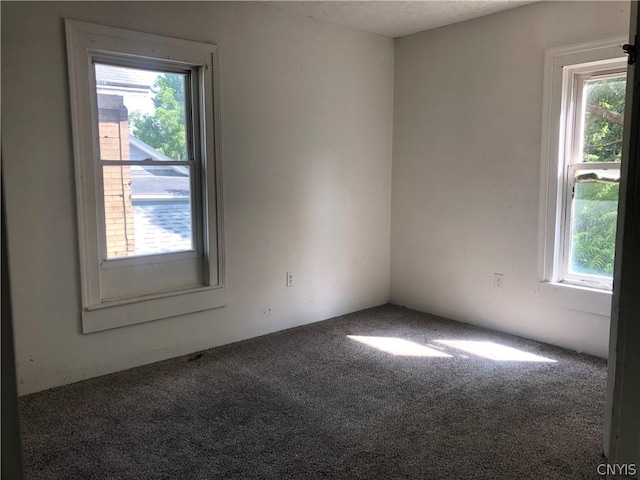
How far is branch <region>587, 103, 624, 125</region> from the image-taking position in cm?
315

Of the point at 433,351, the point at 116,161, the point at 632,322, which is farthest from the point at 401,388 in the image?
the point at 632,322

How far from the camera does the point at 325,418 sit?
250 centimetres

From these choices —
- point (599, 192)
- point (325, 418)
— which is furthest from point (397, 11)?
point (325, 418)

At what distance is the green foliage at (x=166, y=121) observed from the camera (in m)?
3.12

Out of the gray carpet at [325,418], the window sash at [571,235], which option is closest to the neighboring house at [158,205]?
the gray carpet at [325,418]

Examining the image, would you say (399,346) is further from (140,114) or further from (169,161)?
(140,114)

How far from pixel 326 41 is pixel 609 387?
145 inches

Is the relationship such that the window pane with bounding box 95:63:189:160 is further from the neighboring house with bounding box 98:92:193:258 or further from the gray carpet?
the gray carpet

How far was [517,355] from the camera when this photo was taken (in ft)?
Answer: 10.9

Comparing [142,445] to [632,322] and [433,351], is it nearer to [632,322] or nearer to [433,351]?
[433,351]

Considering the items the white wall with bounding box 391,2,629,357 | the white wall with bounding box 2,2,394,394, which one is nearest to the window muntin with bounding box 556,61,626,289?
the white wall with bounding box 391,2,629,357

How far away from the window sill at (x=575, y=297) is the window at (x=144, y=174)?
2268 millimetres

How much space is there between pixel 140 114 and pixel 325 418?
2089 mm

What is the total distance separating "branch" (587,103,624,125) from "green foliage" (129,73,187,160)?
105 inches
